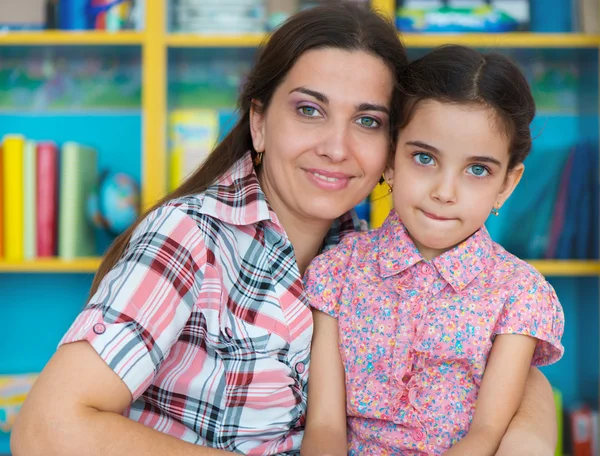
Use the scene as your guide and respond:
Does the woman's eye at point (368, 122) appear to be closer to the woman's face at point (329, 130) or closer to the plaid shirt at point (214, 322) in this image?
the woman's face at point (329, 130)

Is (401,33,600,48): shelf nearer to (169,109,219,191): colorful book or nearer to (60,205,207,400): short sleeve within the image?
(169,109,219,191): colorful book

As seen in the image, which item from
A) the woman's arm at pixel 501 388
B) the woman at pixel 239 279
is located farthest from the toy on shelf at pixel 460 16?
the woman's arm at pixel 501 388

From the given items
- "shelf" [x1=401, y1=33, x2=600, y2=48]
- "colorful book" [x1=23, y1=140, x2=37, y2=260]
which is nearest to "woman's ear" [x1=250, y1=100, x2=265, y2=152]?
"shelf" [x1=401, y1=33, x2=600, y2=48]

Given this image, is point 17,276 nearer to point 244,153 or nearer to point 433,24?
point 244,153

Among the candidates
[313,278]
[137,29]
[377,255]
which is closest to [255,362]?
[313,278]

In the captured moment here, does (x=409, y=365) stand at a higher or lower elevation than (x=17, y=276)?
higher

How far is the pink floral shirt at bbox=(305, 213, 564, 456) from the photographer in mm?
1250

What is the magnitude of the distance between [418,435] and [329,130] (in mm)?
606

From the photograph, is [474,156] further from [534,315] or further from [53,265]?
[53,265]

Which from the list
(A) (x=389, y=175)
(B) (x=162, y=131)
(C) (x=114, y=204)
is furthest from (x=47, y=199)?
(A) (x=389, y=175)

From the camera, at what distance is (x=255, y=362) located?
1.23 m

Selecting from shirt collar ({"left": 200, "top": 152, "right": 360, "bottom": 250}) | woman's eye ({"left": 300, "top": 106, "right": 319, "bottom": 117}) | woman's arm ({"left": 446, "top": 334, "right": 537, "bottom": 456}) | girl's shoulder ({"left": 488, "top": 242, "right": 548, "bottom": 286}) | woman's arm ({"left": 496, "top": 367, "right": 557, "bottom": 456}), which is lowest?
woman's arm ({"left": 496, "top": 367, "right": 557, "bottom": 456})

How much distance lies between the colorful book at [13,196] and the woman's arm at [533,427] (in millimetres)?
1819

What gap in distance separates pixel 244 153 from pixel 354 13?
38 centimetres
